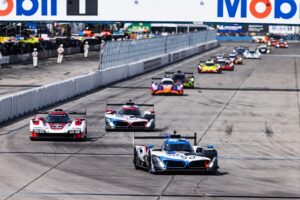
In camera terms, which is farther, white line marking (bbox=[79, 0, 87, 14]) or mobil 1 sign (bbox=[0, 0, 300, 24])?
white line marking (bbox=[79, 0, 87, 14])

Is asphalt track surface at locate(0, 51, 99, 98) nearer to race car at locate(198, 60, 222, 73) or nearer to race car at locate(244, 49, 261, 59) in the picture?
race car at locate(198, 60, 222, 73)

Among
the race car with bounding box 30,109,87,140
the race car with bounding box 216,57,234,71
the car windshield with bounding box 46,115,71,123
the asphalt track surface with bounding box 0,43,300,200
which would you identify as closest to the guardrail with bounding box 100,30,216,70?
the race car with bounding box 216,57,234,71

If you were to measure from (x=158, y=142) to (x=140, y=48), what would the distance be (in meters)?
54.3

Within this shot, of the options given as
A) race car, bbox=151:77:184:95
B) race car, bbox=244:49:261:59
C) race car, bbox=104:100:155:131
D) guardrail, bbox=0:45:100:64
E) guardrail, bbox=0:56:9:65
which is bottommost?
race car, bbox=244:49:261:59

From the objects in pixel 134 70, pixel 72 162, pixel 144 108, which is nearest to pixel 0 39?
pixel 134 70

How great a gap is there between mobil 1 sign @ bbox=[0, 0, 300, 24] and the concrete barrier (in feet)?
13.3

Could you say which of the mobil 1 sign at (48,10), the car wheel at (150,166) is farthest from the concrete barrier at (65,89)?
the car wheel at (150,166)

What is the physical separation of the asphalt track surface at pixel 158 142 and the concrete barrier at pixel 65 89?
33.0 inches

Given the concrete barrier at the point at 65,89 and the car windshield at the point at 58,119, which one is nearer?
the car windshield at the point at 58,119

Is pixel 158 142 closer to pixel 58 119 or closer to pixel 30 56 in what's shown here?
pixel 58 119

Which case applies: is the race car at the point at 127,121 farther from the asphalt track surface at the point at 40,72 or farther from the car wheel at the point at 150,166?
the asphalt track surface at the point at 40,72

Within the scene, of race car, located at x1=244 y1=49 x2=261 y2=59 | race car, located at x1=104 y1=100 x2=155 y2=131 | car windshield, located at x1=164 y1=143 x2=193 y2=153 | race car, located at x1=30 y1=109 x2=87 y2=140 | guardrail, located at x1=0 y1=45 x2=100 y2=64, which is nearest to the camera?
car windshield, located at x1=164 y1=143 x2=193 y2=153

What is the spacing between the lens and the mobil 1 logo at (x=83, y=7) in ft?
188

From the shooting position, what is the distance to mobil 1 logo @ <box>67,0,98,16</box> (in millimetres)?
57281
